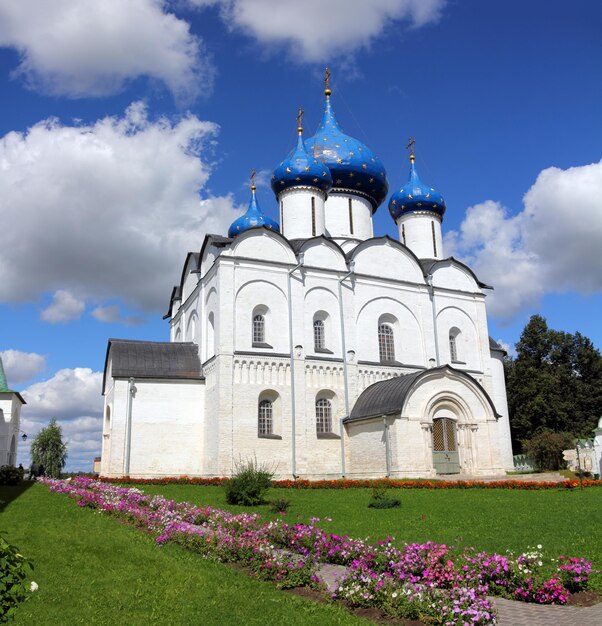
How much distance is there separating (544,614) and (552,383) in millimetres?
31470

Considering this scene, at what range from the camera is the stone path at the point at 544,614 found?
4.98 meters

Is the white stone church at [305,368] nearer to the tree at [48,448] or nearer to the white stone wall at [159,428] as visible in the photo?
the white stone wall at [159,428]

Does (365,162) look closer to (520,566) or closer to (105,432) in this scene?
(105,432)

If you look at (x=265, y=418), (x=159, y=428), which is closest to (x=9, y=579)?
(x=265, y=418)

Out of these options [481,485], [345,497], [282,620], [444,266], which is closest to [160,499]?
[345,497]

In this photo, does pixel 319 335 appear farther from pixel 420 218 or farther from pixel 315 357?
pixel 420 218

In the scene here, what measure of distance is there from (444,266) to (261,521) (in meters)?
18.1

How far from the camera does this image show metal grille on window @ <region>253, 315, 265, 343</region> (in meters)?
22.1

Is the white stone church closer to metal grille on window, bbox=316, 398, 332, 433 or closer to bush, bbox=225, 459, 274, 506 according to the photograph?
metal grille on window, bbox=316, 398, 332, 433

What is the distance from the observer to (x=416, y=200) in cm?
2806

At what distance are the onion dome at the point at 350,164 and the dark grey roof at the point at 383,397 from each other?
937 cm

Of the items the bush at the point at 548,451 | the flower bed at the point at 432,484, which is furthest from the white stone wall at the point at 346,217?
the flower bed at the point at 432,484

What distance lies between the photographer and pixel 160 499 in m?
11.7

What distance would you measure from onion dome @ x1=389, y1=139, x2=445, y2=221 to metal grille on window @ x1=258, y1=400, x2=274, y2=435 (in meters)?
11.7
